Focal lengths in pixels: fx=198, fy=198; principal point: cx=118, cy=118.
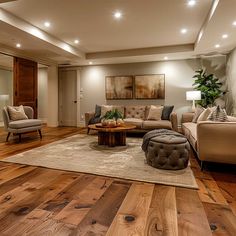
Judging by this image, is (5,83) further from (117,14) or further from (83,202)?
(83,202)

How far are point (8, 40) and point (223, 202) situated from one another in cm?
542

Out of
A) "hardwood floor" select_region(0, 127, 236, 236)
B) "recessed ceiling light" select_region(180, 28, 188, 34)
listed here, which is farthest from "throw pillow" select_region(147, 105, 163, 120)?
"hardwood floor" select_region(0, 127, 236, 236)

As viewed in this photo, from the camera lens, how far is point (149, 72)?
6664 mm

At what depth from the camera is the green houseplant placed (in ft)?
18.4

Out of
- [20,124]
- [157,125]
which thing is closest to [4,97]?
[20,124]

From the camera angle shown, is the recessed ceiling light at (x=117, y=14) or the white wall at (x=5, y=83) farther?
the white wall at (x=5, y=83)

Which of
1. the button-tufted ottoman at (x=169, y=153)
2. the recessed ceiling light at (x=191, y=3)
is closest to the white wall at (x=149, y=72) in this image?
the recessed ceiling light at (x=191, y=3)

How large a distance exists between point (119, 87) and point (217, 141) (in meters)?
4.77

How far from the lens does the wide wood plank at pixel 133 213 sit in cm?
143

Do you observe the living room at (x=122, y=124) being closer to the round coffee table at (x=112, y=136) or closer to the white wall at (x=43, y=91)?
the round coffee table at (x=112, y=136)

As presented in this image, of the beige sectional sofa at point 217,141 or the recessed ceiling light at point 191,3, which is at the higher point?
the recessed ceiling light at point 191,3

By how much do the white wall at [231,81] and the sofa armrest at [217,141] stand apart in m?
3.16

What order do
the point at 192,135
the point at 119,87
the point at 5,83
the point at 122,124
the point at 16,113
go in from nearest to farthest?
1. the point at 192,135
2. the point at 122,124
3. the point at 16,113
4. the point at 119,87
5. the point at 5,83

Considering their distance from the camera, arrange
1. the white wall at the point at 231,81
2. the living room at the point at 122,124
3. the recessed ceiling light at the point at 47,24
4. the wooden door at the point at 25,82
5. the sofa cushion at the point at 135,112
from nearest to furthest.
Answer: the living room at the point at 122,124
the recessed ceiling light at the point at 47,24
the white wall at the point at 231,81
the wooden door at the point at 25,82
the sofa cushion at the point at 135,112
